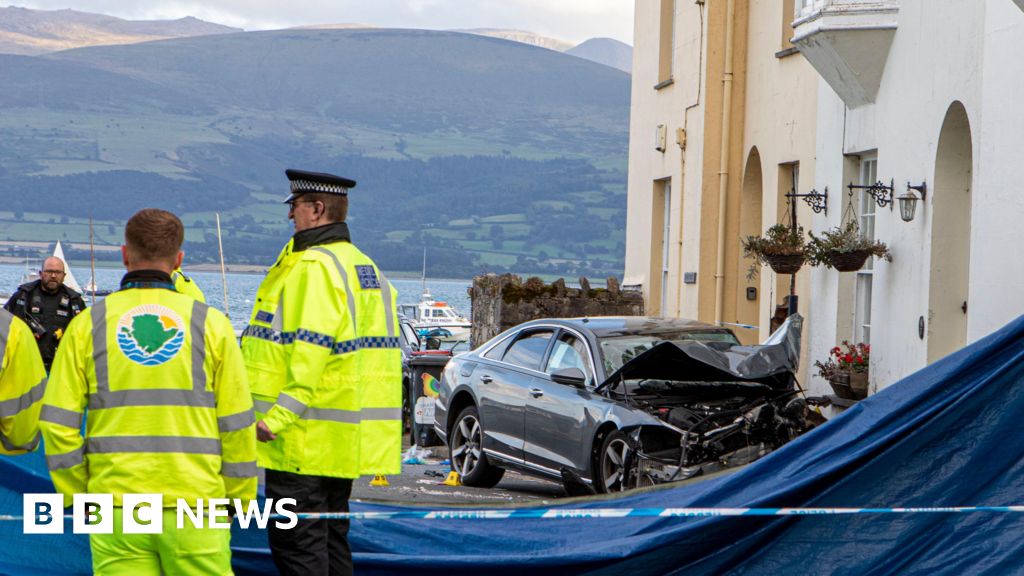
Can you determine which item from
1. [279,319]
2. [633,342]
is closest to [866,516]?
[279,319]

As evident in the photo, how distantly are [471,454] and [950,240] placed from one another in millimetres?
4844

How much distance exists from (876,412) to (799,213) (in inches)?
447

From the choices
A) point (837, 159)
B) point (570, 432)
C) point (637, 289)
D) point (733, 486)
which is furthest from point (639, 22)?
point (733, 486)

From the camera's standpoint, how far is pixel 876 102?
14547 millimetres

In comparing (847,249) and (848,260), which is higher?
(847,249)

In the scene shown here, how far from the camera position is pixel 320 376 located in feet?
20.0

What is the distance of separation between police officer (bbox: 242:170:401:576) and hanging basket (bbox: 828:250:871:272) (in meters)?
8.57

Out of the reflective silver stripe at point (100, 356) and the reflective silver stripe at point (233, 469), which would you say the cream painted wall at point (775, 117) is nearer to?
the reflective silver stripe at point (233, 469)

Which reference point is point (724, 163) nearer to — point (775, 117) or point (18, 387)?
point (775, 117)

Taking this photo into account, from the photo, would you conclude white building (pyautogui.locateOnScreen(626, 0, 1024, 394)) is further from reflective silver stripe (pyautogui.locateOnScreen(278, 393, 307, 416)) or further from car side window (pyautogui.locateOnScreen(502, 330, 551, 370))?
reflective silver stripe (pyautogui.locateOnScreen(278, 393, 307, 416))

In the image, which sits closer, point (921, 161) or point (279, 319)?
point (279, 319)

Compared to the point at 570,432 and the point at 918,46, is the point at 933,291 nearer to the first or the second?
the point at 918,46

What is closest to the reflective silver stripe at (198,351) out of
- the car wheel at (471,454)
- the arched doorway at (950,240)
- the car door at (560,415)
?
the car door at (560,415)

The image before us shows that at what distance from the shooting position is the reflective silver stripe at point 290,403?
19.6 feet
